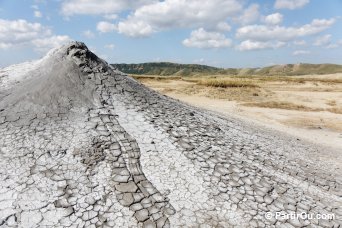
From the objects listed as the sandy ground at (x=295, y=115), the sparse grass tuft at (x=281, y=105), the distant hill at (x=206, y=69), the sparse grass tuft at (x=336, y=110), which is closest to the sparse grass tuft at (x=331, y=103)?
the sandy ground at (x=295, y=115)

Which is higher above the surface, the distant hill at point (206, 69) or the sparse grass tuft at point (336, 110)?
the sparse grass tuft at point (336, 110)

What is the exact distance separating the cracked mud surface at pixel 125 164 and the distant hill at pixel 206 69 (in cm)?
11126

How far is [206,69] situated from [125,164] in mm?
142117

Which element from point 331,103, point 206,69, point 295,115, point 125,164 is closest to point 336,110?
point 331,103

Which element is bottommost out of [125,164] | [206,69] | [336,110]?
[206,69]

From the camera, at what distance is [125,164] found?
528 cm

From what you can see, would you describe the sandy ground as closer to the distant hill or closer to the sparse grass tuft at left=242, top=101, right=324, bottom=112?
the sparse grass tuft at left=242, top=101, right=324, bottom=112

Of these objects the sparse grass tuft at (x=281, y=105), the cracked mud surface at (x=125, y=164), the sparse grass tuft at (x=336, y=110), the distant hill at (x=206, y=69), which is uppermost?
the cracked mud surface at (x=125, y=164)

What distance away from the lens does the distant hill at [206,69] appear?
119438 millimetres

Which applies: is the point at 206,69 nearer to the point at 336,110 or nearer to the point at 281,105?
the point at 281,105

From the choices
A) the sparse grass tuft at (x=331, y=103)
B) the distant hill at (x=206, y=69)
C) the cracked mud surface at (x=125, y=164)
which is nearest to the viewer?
the cracked mud surface at (x=125, y=164)

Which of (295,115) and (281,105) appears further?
(281,105)

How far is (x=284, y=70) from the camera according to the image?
128 metres

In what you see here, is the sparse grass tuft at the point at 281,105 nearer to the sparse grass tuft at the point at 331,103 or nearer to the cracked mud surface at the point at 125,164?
the sparse grass tuft at the point at 331,103
